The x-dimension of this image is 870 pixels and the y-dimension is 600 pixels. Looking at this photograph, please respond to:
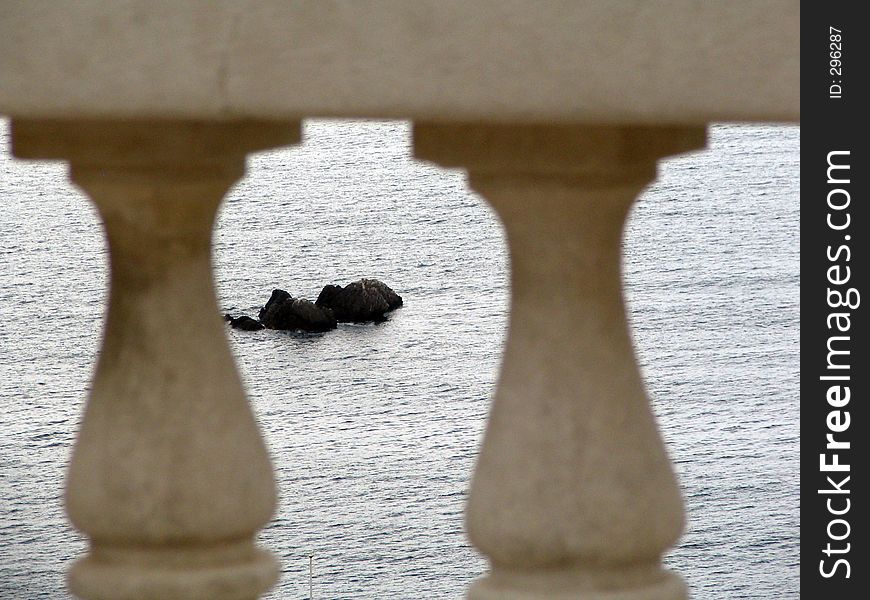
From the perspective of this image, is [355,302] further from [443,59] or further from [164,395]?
[443,59]

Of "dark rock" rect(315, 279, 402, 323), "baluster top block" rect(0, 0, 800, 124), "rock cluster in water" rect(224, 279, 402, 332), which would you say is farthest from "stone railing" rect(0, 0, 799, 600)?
"dark rock" rect(315, 279, 402, 323)

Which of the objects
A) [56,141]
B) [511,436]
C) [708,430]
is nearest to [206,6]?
[56,141]

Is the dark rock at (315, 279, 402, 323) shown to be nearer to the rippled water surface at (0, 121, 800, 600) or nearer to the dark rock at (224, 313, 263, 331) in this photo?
the rippled water surface at (0, 121, 800, 600)

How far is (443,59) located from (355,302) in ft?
221

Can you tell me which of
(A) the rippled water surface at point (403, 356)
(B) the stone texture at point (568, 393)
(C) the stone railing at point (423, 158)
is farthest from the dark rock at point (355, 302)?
(B) the stone texture at point (568, 393)

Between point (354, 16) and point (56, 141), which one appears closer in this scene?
point (354, 16)

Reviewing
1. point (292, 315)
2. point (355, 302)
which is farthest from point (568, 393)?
point (355, 302)

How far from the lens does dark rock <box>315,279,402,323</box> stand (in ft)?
224

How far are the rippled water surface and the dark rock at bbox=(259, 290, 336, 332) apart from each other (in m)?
0.82

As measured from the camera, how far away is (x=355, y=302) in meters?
68.3

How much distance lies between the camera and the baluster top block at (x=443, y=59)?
114 cm

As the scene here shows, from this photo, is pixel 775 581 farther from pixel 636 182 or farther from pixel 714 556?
pixel 636 182

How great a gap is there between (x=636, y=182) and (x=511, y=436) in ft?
0.86

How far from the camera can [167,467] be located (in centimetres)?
144
